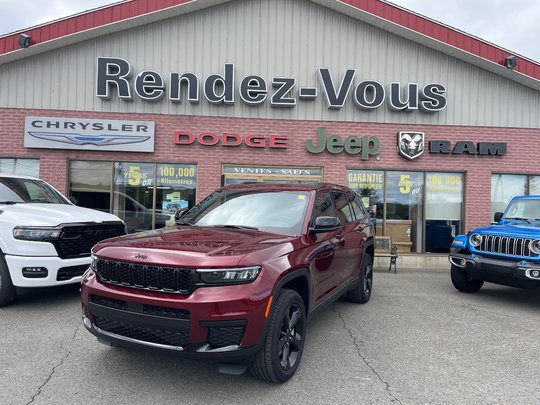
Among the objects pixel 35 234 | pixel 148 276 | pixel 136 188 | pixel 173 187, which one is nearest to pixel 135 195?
pixel 136 188

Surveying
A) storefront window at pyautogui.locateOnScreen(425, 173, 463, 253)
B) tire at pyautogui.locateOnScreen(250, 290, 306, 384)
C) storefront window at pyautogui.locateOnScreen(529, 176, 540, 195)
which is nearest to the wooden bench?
storefront window at pyautogui.locateOnScreen(425, 173, 463, 253)

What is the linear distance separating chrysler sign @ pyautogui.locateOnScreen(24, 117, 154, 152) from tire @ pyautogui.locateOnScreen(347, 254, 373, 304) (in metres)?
6.53

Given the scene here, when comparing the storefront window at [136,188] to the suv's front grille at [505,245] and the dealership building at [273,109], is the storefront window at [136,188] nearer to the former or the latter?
the dealership building at [273,109]

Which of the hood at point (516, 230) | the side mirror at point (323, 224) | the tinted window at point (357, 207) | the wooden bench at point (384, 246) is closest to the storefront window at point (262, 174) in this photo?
the wooden bench at point (384, 246)

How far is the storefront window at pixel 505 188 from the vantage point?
10273mm

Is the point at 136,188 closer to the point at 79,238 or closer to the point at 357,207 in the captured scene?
the point at 79,238

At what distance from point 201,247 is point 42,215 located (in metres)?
3.34

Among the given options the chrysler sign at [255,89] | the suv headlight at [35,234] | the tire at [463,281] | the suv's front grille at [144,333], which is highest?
the chrysler sign at [255,89]

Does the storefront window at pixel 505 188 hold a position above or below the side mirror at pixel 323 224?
above

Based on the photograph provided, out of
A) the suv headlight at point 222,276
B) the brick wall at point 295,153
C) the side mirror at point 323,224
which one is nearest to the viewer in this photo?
the suv headlight at point 222,276

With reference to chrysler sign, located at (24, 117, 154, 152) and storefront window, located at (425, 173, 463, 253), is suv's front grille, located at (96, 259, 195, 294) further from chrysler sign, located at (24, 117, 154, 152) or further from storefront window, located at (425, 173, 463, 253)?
storefront window, located at (425, 173, 463, 253)

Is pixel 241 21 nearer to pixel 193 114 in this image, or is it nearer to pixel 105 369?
pixel 193 114

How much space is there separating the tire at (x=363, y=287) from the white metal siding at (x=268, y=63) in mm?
5318

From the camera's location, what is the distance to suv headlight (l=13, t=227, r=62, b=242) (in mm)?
4824
